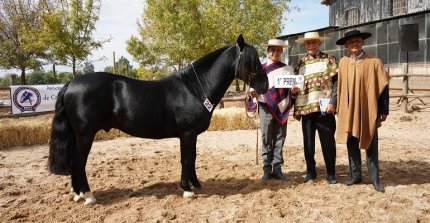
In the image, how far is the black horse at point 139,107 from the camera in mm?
3814

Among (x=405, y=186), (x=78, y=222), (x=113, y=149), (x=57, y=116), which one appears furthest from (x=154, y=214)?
(x=113, y=149)

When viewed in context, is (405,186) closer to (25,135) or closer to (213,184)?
(213,184)

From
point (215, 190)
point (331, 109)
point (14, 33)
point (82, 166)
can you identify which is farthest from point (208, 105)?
point (14, 33)

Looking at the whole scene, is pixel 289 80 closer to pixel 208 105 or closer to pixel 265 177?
pixel 208 105

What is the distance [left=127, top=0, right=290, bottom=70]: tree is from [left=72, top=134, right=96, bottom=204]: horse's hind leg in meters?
15.9

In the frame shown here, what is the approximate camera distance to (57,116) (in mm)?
3926

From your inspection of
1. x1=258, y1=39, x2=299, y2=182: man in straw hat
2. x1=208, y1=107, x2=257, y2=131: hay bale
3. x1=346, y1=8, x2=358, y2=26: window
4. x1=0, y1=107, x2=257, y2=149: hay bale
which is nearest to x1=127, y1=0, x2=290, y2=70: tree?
x1=346, y1=8, x2=358, y2=26: window

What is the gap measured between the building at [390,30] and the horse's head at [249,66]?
10.6 m

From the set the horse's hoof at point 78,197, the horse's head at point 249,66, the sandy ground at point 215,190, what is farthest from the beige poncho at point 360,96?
the horse's hoof at point 78,197

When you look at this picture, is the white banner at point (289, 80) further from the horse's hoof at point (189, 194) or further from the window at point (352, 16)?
the window at point (352, 16)

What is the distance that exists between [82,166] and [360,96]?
352 cm

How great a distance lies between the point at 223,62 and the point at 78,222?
7.98 feet

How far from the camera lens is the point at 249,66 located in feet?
13.0

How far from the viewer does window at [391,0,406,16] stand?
2186 centimetres
